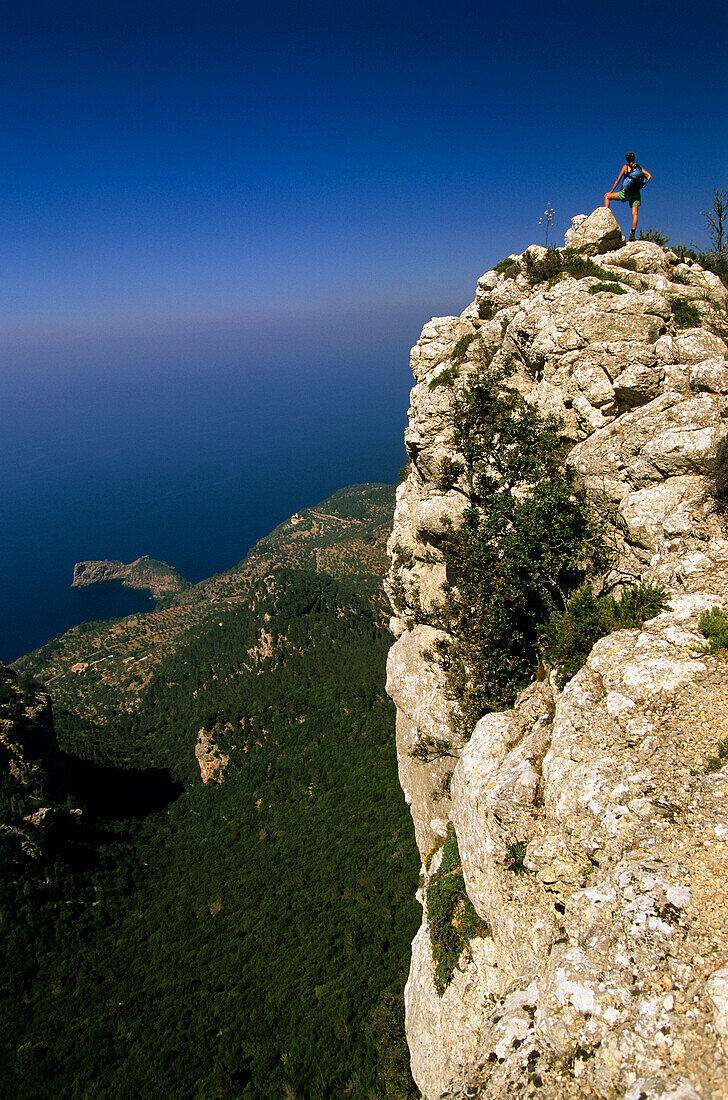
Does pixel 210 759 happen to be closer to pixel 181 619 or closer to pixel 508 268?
pixel 181 619

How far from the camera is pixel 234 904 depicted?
43.9 m

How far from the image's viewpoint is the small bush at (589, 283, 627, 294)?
15727 millimetres

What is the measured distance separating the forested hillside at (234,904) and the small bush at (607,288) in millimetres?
36546

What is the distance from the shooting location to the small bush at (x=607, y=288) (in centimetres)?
1573

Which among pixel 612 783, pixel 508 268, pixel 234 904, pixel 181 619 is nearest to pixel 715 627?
pixel 612 783

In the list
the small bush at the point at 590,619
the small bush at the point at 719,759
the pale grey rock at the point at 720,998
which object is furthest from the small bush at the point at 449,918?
the small bush at the point at 719,759

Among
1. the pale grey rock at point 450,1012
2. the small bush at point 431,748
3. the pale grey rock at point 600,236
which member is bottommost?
the pale grey rock at point 450,1012

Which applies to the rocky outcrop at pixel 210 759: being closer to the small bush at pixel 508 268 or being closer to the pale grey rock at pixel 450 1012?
the pale grey rock at pixel 450 1012

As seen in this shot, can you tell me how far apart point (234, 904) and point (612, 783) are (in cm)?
4786

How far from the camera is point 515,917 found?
901cm

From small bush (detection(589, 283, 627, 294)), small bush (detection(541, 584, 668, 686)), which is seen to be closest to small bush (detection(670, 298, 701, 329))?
small bush (detection(589, 283, 627, 294))

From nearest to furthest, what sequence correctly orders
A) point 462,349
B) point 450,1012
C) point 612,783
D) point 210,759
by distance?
1. point 612,783
2. point 450,1012
3. point 462,349
4. point 210,759

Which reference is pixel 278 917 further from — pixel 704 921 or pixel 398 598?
pixel 704 921

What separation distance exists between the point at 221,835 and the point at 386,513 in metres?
100
